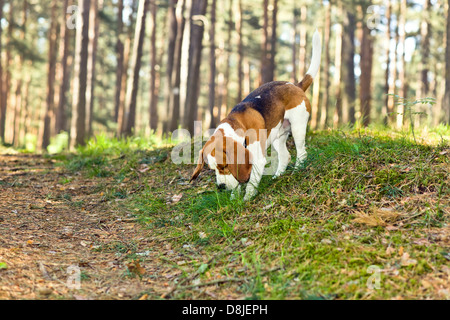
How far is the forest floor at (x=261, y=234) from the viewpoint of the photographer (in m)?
3.09

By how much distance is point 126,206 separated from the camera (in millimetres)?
5801

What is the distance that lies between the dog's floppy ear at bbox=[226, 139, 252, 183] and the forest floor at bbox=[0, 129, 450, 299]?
0.46 metres

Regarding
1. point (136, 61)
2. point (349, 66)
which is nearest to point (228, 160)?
point (136, 61)

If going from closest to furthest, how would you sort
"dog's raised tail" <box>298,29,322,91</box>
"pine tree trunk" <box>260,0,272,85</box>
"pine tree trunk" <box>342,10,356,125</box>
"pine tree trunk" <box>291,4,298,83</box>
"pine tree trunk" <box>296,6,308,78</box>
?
"dog's raised tail" <box>298,29,322,91</box> → "pine tree trunk" <box>260,0,272,85</box> → "pine tree trunk" <box>342,10,356,125</box> → "pine tree trunk" <box>296,6,308,78</box> → "pine tree trunk" <box>291,4,298,83</box>

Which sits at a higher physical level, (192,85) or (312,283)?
(192,85)

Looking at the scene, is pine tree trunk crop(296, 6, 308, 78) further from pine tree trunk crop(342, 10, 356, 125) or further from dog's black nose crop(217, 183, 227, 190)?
dog's black nose crop(217, 183, 227, 190)

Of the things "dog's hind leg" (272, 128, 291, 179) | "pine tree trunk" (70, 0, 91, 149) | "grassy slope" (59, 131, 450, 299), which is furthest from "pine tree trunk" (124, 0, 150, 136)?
"dog's hind leg" (272, 128, 291, 179)

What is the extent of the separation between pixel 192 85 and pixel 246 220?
30.3ft

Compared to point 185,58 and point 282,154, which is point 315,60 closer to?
point 282,154

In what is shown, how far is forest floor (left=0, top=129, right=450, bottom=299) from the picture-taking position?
309 centimetres

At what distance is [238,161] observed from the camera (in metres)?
4.45

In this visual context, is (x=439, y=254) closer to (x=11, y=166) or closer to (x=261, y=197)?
(x=261, y=197)

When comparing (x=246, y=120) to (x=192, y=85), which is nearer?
(x=246, y=120)
